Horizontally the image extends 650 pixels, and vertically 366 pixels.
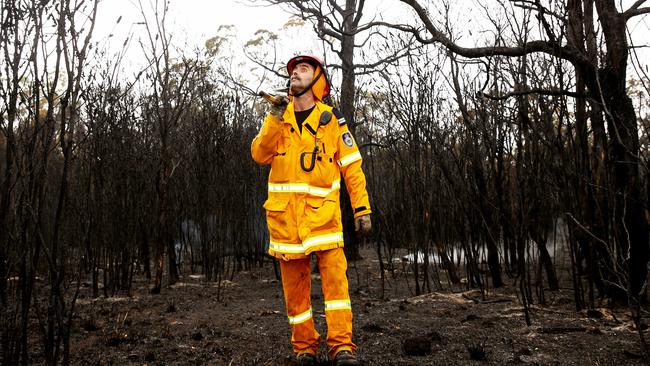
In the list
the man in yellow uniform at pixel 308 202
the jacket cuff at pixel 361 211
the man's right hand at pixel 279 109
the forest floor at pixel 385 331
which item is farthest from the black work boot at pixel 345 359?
the man's right hand at pixel 279 109

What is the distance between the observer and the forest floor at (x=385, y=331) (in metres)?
3.12

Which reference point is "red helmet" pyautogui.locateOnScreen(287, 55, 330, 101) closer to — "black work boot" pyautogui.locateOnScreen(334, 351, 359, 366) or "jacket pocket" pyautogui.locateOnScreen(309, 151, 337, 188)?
"jacket pocket" pyautogui.locateOnScreen(309, 151, 337, 188)

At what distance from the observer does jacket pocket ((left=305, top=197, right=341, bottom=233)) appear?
2881mm

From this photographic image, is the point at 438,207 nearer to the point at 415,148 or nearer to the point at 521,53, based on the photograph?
the point at 415,148

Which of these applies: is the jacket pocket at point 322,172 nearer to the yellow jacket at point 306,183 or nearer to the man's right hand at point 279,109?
the yellow jacket at point 306,183

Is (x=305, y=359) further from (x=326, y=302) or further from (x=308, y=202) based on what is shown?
(x=308, y=202)

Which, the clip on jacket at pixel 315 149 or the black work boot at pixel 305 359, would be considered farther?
the clip on jacket at pixel 315 149

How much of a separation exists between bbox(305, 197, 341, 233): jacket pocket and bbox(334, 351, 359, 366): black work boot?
679 mm

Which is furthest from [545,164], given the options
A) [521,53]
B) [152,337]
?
[152,337]

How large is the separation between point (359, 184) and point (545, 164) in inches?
80.2

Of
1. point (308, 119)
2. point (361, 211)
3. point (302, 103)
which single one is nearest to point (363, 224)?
point (361, 211)

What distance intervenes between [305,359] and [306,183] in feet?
3.31

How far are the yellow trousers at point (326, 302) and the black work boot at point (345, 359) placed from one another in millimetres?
41

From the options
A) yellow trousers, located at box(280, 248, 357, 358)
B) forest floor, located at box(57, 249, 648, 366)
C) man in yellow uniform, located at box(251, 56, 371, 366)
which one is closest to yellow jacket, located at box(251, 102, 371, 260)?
man in yellow uniform, located at box(251, 56, 371, 366)
